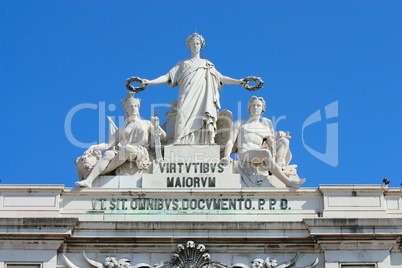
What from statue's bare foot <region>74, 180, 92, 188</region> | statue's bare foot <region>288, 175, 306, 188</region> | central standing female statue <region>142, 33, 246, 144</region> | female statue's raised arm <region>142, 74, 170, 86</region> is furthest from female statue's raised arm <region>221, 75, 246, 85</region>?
statue's bare foot <region>74, 180, 92, 188</region>

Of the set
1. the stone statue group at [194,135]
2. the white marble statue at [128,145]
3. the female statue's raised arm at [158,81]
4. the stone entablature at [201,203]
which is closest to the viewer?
the stone entablature at [201,203]

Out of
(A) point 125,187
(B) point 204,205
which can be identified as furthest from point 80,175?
(B) point 204,205

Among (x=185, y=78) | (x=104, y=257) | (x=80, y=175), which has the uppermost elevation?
(x=185, y=78)

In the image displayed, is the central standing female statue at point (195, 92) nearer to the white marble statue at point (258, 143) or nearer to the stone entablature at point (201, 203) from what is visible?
the white marble statue at point (258, 143)

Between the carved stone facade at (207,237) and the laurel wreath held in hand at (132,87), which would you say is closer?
the carved stone facade at (207,237)

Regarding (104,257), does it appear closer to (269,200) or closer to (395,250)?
(269,200)

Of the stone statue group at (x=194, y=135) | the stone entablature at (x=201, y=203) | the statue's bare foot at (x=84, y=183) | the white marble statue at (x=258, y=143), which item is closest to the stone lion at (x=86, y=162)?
the stone statue group at (x=194, y=135)

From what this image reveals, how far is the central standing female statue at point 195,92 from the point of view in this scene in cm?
3678

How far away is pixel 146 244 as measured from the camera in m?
34.0

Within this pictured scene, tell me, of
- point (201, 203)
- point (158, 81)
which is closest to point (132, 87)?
point (158, 81)

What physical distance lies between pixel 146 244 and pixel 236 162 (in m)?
3.79

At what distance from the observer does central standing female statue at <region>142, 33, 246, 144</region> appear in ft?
121

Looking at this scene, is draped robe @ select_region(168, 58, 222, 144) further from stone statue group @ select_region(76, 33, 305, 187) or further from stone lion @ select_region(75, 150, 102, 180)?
stone lion @ select_region(75, 150, 102, 180)

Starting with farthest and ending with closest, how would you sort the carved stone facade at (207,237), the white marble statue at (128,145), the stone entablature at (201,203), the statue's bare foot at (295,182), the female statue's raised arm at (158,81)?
the female statue's raised arm at (158,81)
the white marble statue at (128,145)
the statue's bare foot at (295,182)
the stone entablature at (201,203)
the carved stone facade at (207,237)
